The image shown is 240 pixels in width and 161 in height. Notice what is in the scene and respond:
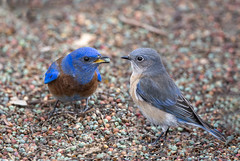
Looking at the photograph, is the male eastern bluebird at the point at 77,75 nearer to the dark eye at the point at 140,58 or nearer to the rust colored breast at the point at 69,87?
the rust colored breast at the point at 69,87

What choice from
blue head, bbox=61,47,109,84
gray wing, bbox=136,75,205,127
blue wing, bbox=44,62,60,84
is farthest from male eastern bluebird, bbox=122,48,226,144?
blue wing, bbox=44,62,60,84

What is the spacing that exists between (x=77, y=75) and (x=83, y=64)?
0.20m

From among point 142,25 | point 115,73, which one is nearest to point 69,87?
point 115,73

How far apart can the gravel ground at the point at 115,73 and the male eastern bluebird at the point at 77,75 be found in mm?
450

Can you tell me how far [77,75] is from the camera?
5477mm

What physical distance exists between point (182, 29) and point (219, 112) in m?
2.75

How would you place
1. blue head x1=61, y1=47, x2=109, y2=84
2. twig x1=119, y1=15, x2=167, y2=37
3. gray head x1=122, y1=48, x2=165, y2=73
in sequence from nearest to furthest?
blue head x1=61, y1=47, x2=109, y2=84, gray head x1=122, y1=48, x2=165, y2=73, twig x1=119, y1=15, x2=167, y2=37

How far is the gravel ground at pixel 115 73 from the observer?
5.21 m

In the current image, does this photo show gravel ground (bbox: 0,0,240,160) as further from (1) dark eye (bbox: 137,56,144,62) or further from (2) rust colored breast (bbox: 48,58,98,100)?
(1) dark eye (bbox: 137,56,144,62)

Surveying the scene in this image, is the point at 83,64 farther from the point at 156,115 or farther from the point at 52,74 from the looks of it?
the point at 156,115

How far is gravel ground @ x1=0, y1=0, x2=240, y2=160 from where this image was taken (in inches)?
205

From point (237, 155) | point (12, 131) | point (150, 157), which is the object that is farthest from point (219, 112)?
point (12, 131)

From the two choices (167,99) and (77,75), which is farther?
(77,75)

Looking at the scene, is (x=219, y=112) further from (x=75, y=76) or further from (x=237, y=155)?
(x=75, y=76)
